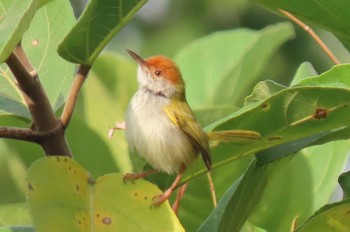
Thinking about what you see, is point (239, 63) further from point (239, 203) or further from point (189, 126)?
point (239, 203)

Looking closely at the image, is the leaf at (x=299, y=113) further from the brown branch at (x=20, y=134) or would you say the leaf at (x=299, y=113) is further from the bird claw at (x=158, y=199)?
the brown branch at (x=20, y=134)

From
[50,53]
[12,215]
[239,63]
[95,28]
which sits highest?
[95,28]

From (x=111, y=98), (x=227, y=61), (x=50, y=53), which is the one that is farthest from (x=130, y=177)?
(x=227, y=61)

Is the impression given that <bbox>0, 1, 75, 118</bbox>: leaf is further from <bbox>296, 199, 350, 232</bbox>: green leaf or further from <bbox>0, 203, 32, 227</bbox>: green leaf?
<bbox>296, 199, 350, 232</bbox>: green leaf

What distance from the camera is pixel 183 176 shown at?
6.86 feet

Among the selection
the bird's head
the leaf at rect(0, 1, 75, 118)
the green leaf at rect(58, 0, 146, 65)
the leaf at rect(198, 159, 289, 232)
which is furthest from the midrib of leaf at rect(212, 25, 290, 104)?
the green leaf at rect(58, 0, 146, 65)

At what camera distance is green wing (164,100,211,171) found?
2027 millimetres

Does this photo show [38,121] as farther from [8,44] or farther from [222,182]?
[222,182]

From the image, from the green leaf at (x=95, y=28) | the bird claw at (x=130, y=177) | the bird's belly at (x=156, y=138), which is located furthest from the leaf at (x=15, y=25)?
the bird's belly at (x=156, y=138)

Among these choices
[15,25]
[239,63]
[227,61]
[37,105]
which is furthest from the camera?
[227,61]

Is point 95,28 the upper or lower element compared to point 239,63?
upper

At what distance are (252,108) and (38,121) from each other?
400 millimetres

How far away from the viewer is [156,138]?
2.26 m

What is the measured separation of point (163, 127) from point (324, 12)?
0.73m
